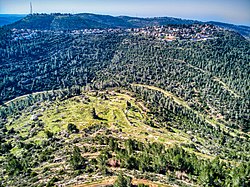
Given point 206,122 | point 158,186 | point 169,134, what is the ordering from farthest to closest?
point 206,122
point 169,134
point 158,186

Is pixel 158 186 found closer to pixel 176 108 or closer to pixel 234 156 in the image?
pixel 234 156

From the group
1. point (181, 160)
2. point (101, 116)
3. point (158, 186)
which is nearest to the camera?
point (158, 186)

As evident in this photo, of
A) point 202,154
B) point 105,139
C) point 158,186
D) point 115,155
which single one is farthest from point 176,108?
point 158,186

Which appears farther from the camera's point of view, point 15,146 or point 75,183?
point 15,146

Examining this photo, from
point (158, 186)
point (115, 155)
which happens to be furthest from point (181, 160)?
point (115, 155)

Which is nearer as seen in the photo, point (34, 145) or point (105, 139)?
point (105, 139)

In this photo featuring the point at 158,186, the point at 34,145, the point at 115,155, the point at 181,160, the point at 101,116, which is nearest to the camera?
the point at 158,186

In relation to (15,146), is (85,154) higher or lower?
higher

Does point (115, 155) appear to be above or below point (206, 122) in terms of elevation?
above

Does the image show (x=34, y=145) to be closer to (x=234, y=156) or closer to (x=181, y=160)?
(x=181, y=160)
